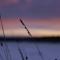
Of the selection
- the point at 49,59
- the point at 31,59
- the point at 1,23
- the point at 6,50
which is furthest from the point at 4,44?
the point at 49,59

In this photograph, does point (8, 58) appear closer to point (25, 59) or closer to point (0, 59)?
point (25, 59)

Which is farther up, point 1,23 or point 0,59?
point 1,23

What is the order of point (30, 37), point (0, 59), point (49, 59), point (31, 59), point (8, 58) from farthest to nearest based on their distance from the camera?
point (49, 59) < point (31, 59) < point (0, 59) < point (8, 58) < point (30, 37)

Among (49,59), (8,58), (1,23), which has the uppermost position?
(1,23)

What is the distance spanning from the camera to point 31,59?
24.0 feet

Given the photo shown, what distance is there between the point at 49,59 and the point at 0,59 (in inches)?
105

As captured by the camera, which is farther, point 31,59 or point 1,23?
point 31,59

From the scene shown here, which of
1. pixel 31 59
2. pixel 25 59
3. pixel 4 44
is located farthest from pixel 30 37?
pixel 31 59

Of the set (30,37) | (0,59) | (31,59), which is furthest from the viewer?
Result: (31,59)

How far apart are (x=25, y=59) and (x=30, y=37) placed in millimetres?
294

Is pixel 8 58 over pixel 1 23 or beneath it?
beneath

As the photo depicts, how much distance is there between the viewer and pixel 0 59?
5.71 m

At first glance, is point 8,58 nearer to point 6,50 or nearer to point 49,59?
point 6,50

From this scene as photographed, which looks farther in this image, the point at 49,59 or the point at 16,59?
the point at 49,59
